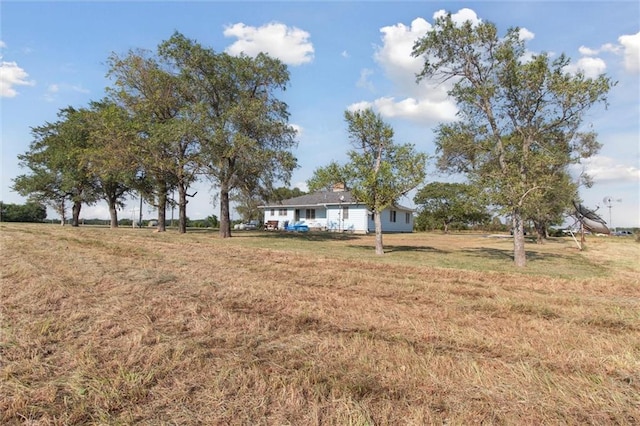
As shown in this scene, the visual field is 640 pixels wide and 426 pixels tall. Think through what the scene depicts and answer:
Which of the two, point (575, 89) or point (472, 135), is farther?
point (472, 135)

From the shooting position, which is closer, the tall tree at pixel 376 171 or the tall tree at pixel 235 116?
the tall tree at pixel 376 171

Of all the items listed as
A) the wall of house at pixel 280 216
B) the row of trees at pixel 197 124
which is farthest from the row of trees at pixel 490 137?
the wall of house at pixel 280 216

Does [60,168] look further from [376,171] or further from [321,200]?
[376,171]

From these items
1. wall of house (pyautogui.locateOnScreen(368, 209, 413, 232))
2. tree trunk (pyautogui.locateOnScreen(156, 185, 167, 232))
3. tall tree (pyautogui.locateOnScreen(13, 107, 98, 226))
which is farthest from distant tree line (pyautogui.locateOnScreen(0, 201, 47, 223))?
wall of house (pyautogui.locateOnScreen(368, 209, 413, 232))

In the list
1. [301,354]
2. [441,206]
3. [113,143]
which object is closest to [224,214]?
[113,143]

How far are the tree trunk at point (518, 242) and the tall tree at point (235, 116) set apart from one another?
40.4 ft

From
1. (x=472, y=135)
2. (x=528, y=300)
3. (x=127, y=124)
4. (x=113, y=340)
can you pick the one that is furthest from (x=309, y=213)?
(x=113, y=340)

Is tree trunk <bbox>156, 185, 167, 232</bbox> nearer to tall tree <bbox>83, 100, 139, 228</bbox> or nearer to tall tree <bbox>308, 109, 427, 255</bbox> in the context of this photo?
tall tree <bbox>83, 100, 139, 228</bbox>

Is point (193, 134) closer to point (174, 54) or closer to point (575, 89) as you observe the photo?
point (174, 54)

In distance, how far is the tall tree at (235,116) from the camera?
20109mm

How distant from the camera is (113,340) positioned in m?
3.55

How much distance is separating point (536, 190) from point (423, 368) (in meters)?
12.1

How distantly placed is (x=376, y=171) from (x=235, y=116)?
8982 mm

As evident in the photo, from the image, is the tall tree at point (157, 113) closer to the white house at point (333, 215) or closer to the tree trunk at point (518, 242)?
the white house at point (333, 215)
